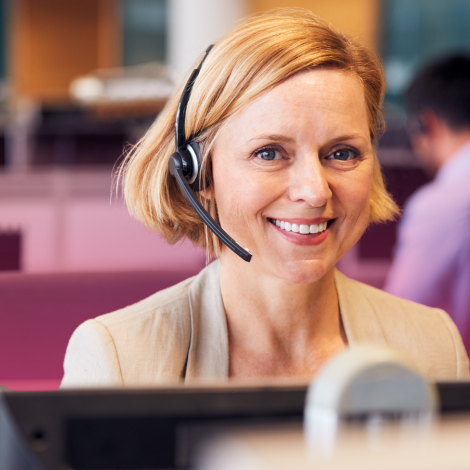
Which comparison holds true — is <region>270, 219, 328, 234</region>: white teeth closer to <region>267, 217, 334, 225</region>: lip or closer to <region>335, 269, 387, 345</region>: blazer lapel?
<region>267, 217, 334, 225</region>: lip

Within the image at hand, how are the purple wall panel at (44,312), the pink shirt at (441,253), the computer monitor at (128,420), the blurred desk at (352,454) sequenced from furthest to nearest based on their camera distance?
the pink shirt at (441,253) → the purple wall panel at (44,312) → the computer monitor at (128,420) → the blurred desk at (352,454)

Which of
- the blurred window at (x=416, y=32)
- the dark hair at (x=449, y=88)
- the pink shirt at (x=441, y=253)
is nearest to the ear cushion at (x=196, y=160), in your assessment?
the pink shirt at (x=441, y=253)

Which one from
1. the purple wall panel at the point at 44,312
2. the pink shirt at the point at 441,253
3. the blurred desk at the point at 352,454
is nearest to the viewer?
the blurred desk at the point at 352,454

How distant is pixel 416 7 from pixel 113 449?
8.73 m

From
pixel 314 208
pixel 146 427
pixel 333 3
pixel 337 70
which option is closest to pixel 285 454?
pixel 146 427

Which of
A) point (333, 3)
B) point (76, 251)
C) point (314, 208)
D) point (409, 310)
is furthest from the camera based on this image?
point (333, 3)

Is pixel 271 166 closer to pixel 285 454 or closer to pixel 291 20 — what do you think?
pixel 291 20

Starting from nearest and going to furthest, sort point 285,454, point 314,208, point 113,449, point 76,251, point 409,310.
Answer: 1. point 285,454
2. point 113,449
3. point 314,208
4. point 409,310
5. point 76,251

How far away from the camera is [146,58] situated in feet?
28.5

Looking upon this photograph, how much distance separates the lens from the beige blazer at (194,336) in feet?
3.19

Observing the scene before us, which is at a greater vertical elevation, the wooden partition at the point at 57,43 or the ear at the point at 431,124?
the wooden partition at the point at 57,43

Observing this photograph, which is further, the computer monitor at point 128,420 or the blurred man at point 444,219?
the blurred man at point 444,219

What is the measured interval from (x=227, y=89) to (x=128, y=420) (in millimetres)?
623

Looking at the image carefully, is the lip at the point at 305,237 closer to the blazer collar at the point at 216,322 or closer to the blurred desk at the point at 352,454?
the blazer collar at the point at 216,322
